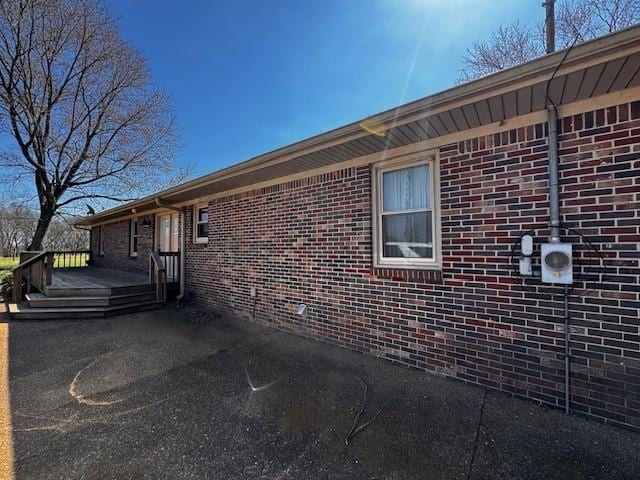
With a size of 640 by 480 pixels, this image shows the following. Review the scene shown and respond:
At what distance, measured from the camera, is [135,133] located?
1409 cm

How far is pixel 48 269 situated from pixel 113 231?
632 centimetres

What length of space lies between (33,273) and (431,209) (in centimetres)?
919

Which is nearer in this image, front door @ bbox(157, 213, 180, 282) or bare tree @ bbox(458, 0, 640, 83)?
bare tree @ bbox(458, 0, 640, 83)

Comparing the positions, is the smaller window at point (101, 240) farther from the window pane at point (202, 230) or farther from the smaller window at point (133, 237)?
the window pane at point (202, 230)

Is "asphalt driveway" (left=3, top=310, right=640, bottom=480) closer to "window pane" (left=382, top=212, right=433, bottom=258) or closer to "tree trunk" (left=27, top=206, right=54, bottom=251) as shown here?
"window pane" (left=382, top=212, right=433, bottom=258)

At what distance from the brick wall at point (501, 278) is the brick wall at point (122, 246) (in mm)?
6810

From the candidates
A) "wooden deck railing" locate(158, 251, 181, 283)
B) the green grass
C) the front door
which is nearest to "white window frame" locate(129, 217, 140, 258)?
the front door

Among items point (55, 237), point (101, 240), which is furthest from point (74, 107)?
point (55, 237)

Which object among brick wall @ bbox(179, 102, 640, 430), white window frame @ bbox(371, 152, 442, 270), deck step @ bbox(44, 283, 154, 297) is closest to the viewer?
brick wall @ bbox(179, 102, 640, 430)

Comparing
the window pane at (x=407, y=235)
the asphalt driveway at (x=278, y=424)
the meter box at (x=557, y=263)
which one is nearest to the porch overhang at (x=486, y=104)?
the window pane at (x=407, y=235)

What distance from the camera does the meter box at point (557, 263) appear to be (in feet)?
8.27

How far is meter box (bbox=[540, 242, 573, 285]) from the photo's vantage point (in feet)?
8.27

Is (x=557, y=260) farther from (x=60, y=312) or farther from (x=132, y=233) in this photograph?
(x=132, y=233)

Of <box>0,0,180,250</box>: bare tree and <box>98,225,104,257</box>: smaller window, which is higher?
<box>0,0,180,250</box>: bare tree
